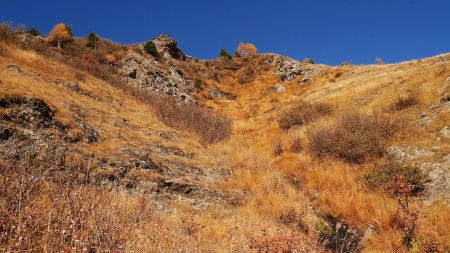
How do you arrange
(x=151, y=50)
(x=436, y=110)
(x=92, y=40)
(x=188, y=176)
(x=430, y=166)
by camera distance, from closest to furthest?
(x=430, y=166) < (x=188, y=176) < (x=436, y=110) < (x=92, y=40) < (x=151, y=50)

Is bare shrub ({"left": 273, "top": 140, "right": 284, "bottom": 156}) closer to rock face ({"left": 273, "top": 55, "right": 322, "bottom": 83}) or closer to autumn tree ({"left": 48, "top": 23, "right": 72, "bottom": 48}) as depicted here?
rock face ({"left": 273, "top": 55, "right": 322, "bottom": 83})

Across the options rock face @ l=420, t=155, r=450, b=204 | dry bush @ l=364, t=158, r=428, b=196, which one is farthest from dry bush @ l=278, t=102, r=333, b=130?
rock face @ l=420, t=155, r=450, b=204

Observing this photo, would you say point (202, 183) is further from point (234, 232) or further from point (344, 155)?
point (344, 155)

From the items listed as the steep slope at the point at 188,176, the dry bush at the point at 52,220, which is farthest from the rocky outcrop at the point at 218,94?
the dry bush at the point at 52,220

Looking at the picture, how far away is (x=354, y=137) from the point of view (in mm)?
12727

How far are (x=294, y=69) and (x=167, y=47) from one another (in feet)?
44.6

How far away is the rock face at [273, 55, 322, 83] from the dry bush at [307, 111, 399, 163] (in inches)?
785

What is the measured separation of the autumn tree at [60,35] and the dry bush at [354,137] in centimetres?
2350

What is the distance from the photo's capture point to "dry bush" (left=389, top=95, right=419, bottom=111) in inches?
595

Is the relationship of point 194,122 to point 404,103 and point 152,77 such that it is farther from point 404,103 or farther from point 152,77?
point 152,77

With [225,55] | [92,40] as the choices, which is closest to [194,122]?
[92,40]

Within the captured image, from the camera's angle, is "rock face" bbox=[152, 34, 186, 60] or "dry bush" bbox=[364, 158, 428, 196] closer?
"dry bush" bbox=[364, 158, 428, 196]

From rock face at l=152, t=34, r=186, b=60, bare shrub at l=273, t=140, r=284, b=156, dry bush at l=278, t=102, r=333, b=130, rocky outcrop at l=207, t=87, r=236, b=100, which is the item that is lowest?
bare shrub at l=273, t=140, r=284, b=156

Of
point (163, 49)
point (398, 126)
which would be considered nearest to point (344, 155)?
point (398, 126)
